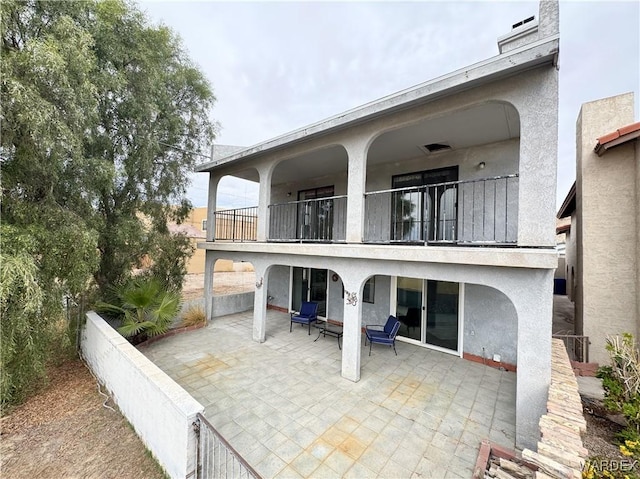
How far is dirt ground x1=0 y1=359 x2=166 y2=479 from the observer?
11.9ft

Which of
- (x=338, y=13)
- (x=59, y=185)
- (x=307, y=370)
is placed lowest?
(x=307, y=370)

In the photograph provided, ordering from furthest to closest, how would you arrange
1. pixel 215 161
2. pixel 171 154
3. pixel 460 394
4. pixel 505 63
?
1. pixel 171 154
2. pixel 215 161
3. pixel 460 394
4. pixel 505 63

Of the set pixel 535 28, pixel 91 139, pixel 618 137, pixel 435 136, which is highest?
pixel 535 28

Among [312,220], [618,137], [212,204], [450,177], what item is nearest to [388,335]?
[450,177]

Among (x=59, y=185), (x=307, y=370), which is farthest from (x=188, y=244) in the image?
(x=307, y=370)

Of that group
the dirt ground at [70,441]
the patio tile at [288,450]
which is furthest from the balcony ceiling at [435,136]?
the dirt ground at [70,441]

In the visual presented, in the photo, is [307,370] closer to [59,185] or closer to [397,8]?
[59,185]

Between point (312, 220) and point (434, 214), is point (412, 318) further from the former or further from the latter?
point (312, 220)

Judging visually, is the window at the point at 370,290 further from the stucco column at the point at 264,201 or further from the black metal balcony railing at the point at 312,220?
the stucco column at the point at 264,201

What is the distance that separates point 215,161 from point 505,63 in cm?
808

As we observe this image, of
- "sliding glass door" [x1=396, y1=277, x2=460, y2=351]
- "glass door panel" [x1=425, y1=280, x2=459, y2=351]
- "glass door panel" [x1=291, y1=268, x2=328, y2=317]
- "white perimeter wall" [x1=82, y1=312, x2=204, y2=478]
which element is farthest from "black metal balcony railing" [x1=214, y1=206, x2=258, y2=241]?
"glass door panel" [x1=425, y1=280, x2=459, y2=351]

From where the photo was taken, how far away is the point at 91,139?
600 centimetres

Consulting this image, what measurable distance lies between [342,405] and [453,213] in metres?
5.51

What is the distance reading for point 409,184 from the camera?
7.96 meters
